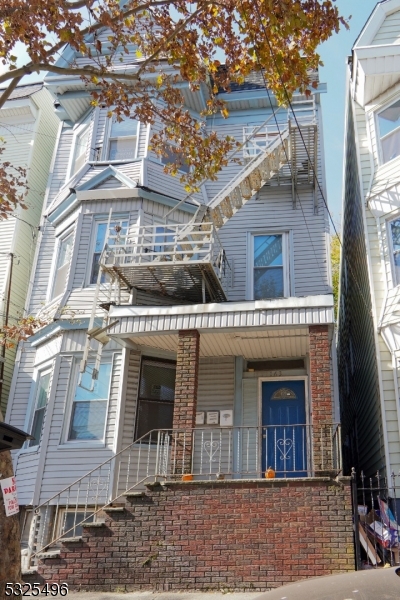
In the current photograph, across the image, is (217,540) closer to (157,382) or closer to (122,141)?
(157,382)

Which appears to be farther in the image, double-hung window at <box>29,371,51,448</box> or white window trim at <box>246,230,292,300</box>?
white window trim at <box>246,230,292,300</box>

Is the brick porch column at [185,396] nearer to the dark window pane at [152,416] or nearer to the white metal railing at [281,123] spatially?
the dark window pane at [152,416]

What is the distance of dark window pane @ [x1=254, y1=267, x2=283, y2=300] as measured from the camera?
13.7 metres

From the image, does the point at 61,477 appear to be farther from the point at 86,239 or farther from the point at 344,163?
the point at 344,163

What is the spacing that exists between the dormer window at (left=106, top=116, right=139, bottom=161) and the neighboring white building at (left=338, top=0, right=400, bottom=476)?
5.50m

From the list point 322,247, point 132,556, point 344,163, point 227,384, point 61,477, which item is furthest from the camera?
point 344,163

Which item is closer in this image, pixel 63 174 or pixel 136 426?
pixel 136 426

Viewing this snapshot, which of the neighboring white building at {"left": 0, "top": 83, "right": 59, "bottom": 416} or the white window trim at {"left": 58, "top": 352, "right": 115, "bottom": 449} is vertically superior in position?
the neighboring white building at {"left": 0, "top": 83, "right": 59, "bottom": 416}

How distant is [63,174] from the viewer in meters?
16.2

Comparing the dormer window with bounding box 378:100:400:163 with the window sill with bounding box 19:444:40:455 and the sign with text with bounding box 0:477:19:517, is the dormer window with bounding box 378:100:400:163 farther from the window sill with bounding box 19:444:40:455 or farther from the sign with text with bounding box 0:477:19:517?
the sign with text with bounding box 0:477:19:517

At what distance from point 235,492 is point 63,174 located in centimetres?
1085

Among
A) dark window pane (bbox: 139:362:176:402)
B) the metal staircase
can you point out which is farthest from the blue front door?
the metal staircase

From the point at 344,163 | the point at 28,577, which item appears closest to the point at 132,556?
the point at 28,577

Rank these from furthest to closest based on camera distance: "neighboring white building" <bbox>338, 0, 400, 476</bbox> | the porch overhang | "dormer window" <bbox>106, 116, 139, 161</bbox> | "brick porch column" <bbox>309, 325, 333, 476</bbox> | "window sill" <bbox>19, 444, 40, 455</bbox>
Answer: "dormer window" <bbox>106, 116, 139, 161</bbox>, "window sill" <bbox>19, 444, 40, 455</bbox>, "neighboring white building" <bbox>338, 0, 400, 476</bbox>, the porch overhang, "brick porch column" <bbox>309, 325, 333, 476</bbox>
